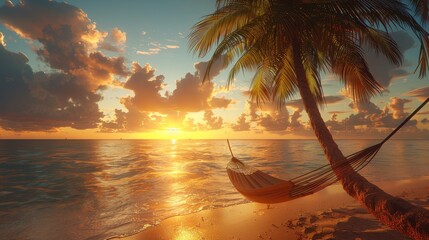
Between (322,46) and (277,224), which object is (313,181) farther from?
(277,224)

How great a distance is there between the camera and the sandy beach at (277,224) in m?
4.63

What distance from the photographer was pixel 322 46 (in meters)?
4.20

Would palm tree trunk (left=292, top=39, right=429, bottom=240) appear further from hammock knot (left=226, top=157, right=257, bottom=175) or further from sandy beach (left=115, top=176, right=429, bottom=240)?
hammock knot (left=226, top=157, right=257, bottom=175)

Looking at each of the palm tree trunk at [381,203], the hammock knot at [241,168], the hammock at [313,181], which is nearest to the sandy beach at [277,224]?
the hammock knot at [241,168]

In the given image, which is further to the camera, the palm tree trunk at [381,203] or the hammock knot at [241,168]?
the hammock knot at [241,168]

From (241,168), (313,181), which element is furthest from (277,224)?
(313,181)

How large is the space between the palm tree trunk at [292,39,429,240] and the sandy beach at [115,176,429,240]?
2050 mm

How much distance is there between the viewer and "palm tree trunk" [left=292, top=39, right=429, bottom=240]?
6.73 feet

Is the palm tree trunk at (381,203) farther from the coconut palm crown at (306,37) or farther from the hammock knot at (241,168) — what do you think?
the hammock knot at (241,168)

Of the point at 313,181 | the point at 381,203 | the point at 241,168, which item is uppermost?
the point at 313,181

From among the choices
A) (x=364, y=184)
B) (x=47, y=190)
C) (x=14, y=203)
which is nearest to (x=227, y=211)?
(x=364, y=184)

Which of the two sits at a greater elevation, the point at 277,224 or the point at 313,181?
the point at 313,181

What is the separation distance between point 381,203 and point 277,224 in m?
3.63

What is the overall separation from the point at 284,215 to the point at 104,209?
20.8 ft
